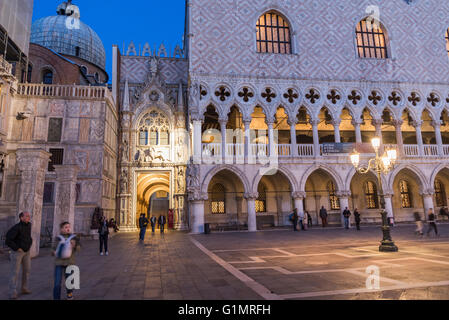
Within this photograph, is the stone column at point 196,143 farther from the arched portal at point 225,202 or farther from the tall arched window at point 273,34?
the tall arched window at point 273,34

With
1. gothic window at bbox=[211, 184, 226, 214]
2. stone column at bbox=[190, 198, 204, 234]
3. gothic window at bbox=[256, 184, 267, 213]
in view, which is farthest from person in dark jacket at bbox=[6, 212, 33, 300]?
gothic window at bbox=[256, 184, 267, 213]

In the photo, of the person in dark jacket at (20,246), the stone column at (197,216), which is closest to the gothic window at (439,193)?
the stone column at (197,216)

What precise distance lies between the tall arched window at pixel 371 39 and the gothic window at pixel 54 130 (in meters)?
21.1

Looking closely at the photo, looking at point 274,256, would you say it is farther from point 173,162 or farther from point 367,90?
point 367,90

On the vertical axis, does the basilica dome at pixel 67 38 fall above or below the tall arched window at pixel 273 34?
above

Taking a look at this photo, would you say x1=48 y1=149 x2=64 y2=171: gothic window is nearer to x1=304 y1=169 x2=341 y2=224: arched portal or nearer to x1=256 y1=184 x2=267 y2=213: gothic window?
x1=256 y1=184 x2=267 y2=213: gothic window

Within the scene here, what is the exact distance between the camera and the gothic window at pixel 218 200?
21.0 m

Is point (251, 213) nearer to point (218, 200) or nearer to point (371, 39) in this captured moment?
point (218, 200)

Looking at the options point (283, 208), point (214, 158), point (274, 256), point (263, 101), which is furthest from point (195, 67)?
point (274, 256)

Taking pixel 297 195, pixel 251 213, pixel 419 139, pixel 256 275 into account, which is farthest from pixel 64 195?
pixel 419 139

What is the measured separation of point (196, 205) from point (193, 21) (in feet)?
40.9

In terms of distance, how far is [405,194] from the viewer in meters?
22.3

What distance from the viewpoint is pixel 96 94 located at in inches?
679

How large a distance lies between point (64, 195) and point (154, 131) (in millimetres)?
10785
